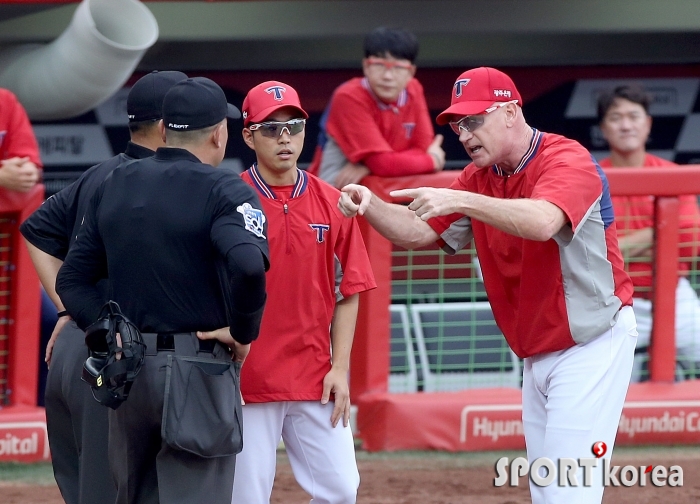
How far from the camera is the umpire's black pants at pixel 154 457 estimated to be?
2.79 metres

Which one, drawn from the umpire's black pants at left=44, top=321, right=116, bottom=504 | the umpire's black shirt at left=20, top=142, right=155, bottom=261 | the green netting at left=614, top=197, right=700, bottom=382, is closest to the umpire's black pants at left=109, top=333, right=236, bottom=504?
the umpire's black pants at left=44, top=321, right=116, bottom=504

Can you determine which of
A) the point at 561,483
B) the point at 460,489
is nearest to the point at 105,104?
the point at 460,489

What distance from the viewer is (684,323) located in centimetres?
522

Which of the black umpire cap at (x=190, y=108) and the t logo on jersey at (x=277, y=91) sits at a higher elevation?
the t logo on jersey at (x=277, y=91)

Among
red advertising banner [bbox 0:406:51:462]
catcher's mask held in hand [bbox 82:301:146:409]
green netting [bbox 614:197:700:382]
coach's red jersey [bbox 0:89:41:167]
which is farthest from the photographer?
green netting [bbox 614:197:700:382]

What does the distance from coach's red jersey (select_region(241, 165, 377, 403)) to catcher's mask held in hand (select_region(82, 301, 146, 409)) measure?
2.01ft

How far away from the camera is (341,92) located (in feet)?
16.4

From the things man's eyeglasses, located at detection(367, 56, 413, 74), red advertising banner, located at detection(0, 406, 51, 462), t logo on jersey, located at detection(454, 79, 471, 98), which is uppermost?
man's eyeglasses, located at detection(367, 56, 413, 74)

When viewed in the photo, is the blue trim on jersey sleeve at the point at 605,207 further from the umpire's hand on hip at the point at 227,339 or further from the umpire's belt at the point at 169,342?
the umpire's belt at the point at 169,342

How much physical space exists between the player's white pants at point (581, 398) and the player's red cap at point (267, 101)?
1096 mm

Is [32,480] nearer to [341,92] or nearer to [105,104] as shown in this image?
[341,92]

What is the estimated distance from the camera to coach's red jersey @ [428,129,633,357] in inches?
125

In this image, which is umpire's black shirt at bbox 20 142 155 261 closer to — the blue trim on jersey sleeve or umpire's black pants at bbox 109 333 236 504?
umpire's black pants at bbox 109 333 236 504

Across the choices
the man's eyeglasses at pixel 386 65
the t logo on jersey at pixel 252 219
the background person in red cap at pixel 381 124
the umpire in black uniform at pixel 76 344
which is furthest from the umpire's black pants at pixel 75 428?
the man's eyeglasses at pixel 386 65
